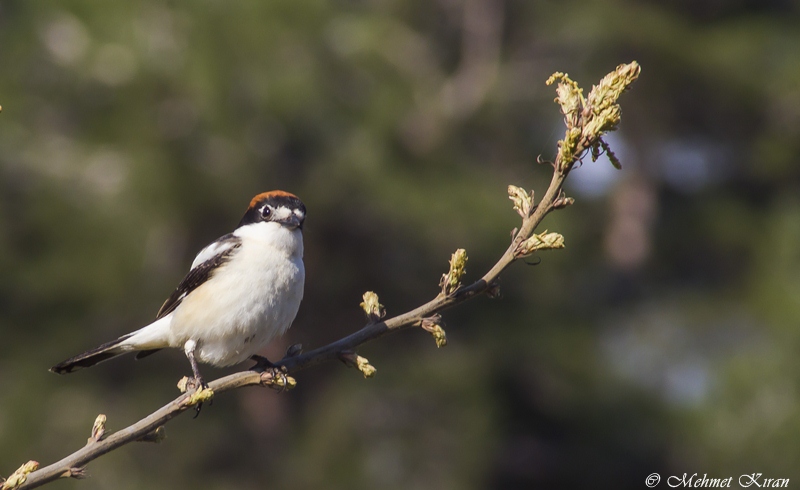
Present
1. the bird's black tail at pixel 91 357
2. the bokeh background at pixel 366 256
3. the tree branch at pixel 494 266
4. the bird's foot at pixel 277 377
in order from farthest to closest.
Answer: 1. the bokeh background at pixel 366 256
2. the bird's black tail at pixel 91 357
3. the bird's foot at pixel 277 377
4. the tree branch at pixel 494 266

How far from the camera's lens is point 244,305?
371cm

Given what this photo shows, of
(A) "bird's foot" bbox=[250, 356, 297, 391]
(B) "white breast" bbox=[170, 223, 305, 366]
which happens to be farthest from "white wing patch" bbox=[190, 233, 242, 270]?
(A) "bird's foot" bbox=[250, 356, 297, 391]

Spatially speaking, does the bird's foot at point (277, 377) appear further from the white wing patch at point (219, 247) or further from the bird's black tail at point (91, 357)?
the white wing patch at point (219, 247)

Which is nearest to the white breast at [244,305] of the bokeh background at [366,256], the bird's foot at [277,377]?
the bird's foot at [277,377]

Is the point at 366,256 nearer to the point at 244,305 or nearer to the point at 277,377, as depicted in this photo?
the point at 244,305

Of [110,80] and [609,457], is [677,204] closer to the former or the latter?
[609,457]

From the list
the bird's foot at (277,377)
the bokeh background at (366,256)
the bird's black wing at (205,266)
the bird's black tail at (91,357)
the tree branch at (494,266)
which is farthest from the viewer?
the bokeh background at (366,256)

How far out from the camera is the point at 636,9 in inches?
512

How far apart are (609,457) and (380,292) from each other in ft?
11.6

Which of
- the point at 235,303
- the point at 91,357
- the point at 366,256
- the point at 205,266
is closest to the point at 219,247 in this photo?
the point at 205,266

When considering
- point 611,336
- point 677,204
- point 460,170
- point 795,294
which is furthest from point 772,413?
point 677,204

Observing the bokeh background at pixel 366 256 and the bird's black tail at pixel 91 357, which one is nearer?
the bird's black tail at pixel 91 357

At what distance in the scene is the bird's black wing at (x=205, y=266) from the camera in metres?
4.02

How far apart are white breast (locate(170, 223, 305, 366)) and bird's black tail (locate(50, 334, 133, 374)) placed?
9.4 inches
